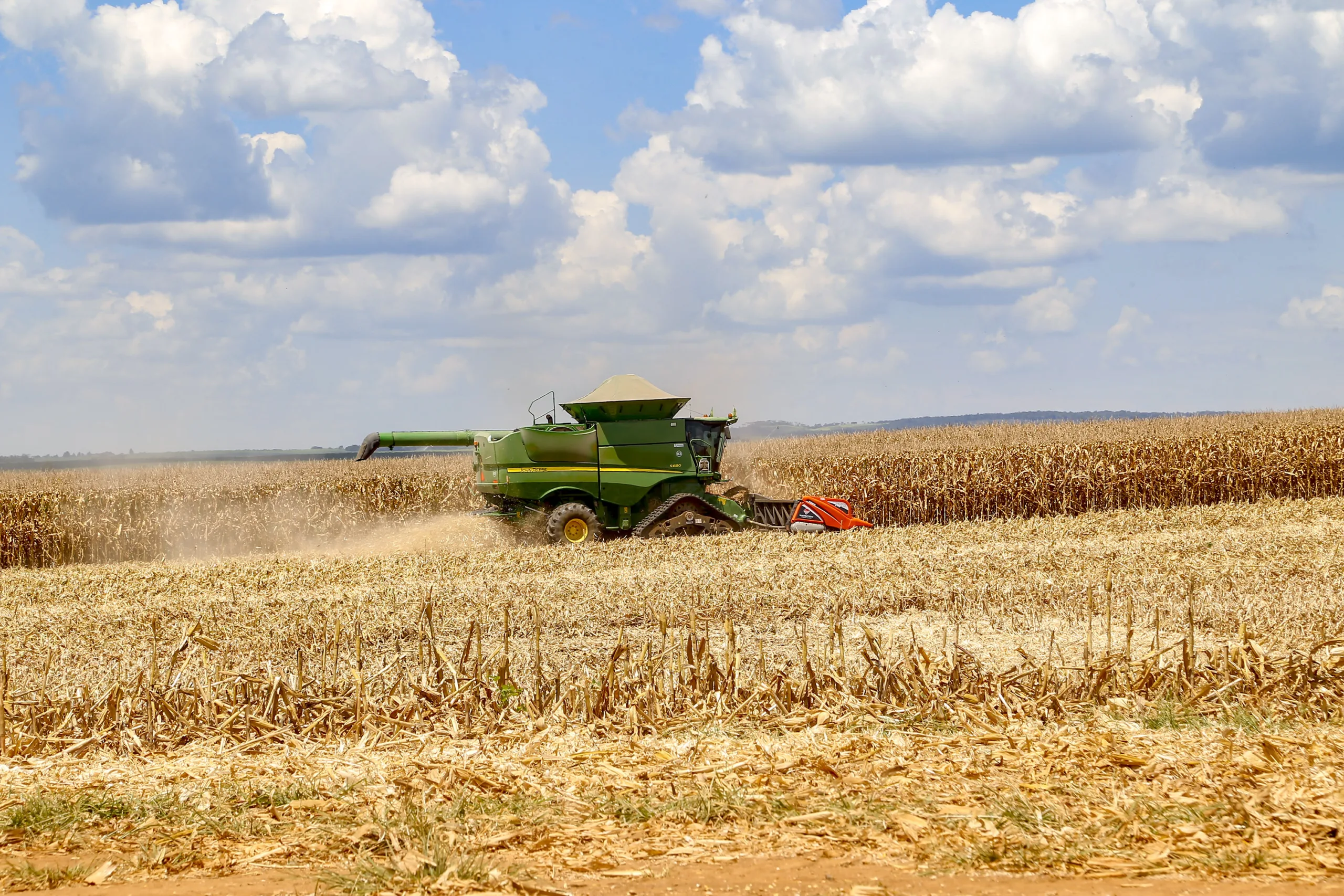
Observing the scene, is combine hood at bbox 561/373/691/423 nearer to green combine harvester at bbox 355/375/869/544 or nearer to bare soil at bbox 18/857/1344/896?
green combine harvester at bbox 355/375/869/544

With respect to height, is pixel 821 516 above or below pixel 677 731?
above

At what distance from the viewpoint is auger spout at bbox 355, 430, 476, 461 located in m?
15.9

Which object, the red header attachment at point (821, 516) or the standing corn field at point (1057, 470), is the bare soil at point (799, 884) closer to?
the red header attachment at point (821, 516)

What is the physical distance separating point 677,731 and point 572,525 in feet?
30.3

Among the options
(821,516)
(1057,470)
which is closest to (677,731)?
(821,516)

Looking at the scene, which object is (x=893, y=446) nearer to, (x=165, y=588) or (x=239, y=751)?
(x=165, y=588)

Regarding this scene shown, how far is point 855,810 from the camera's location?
521 cm

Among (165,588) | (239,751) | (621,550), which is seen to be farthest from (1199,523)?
(239,751)

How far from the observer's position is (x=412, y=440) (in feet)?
53.8

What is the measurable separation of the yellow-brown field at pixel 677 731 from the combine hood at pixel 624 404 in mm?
3996

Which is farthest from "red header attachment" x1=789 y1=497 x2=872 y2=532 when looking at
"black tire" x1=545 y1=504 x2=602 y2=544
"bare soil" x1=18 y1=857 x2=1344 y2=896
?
"bare soil" x1=18 y1=857 x2=1344 y2=896

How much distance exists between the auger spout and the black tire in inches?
63.3

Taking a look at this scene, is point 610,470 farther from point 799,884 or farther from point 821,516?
point 799,884

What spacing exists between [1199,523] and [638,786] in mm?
15080
